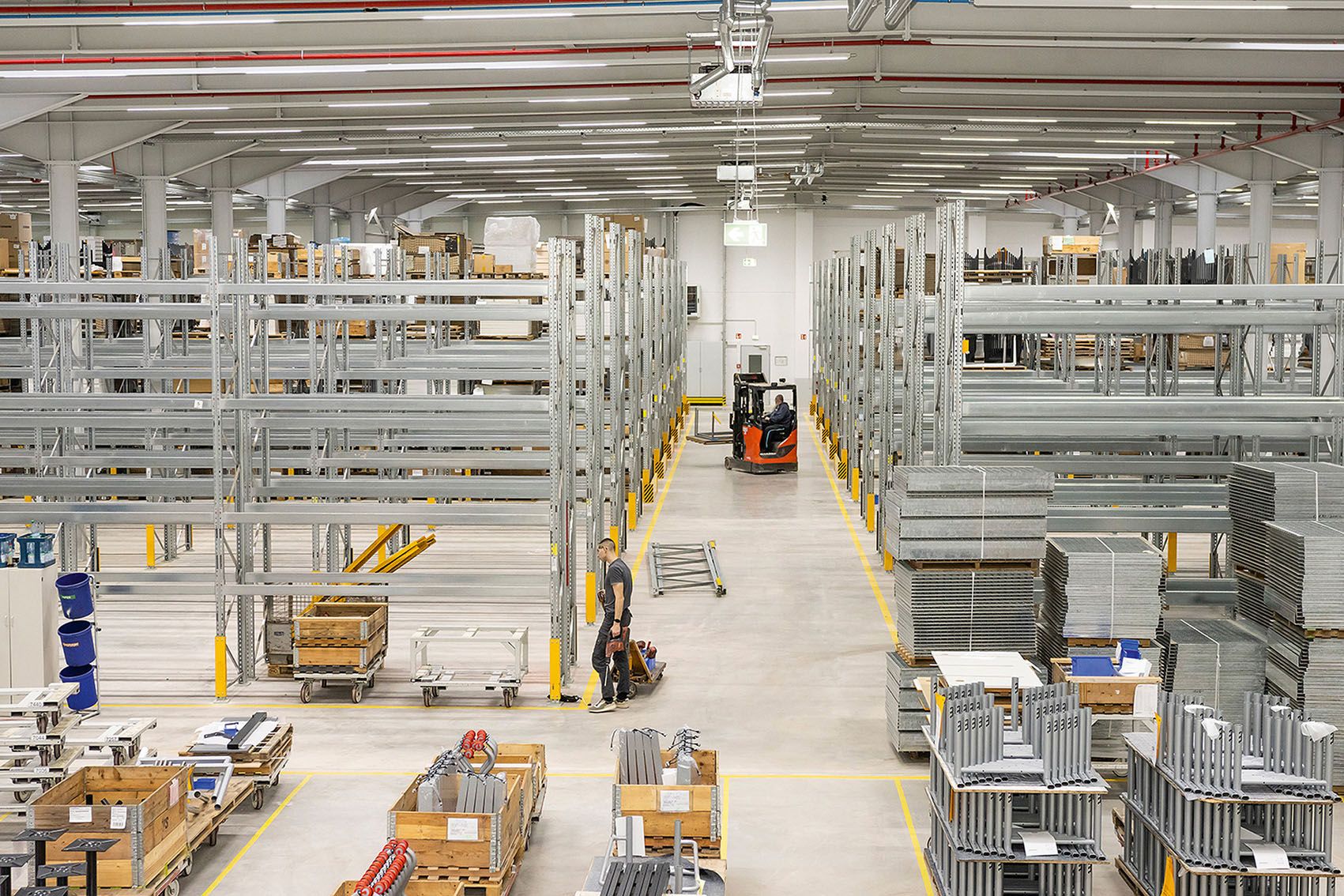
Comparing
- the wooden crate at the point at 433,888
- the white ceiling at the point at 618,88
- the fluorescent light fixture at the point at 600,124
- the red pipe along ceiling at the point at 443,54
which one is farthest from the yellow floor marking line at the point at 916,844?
the fluorescent light fixture at the point at 600,124

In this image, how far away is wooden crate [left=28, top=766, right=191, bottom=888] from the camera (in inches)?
295

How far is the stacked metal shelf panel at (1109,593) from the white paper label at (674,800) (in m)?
3.74

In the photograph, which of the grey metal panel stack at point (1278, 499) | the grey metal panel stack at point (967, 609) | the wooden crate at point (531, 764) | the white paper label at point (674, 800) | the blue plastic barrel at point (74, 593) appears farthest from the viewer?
the blue plastic barrel at point (74, 593)

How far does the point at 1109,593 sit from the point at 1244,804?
293 centimetres

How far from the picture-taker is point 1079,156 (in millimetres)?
29266

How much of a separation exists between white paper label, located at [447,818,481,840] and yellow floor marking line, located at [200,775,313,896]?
1677 millimetres

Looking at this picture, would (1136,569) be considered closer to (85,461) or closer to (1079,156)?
(85,461)

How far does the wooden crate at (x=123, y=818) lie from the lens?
24.6ft

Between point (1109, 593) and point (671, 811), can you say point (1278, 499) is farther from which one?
point (671, 811)

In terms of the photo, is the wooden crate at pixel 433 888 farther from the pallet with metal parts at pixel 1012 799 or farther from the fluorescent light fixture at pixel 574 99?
the fluorescent light fixture at pixel 574 99

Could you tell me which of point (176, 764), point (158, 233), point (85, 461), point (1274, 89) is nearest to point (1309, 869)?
point (176, 764)

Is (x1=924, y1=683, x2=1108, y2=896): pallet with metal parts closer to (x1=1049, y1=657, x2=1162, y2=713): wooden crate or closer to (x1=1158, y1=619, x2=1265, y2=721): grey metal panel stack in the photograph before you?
(x1=1049, y1=657, x2=1162, y2=713): wooden crate

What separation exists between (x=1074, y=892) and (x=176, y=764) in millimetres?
5864

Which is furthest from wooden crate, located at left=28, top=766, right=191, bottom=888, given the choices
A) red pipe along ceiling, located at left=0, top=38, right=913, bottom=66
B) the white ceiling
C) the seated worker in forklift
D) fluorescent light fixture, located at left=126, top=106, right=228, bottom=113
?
the seated worker in forklift
